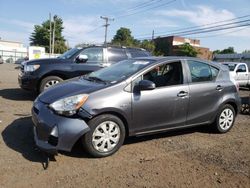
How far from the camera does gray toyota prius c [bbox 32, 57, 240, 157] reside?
204 inches

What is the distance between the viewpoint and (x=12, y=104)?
9.38 m

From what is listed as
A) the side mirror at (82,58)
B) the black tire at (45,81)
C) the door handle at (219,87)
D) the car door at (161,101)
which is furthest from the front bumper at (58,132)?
the side mirror at (82,58)

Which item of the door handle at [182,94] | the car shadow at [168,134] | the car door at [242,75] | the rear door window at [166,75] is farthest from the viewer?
the car door at [242,75]

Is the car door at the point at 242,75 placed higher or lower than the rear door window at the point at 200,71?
lower

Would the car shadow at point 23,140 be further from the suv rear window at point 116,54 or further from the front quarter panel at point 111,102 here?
the suv rear window at point 116,54

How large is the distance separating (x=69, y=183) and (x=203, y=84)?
11.4ft

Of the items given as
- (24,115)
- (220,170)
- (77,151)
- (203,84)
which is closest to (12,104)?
(24,115)

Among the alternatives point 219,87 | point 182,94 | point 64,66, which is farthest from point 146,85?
point 64,66

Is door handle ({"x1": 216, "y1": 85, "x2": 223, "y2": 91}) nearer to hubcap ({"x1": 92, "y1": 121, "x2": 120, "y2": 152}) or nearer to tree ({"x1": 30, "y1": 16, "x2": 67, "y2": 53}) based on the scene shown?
hubcap ({"x1": 92, "y1": 121, "x2": 120, "y2": 152})

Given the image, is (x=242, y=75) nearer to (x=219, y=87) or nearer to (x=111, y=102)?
(x=219, y=87)

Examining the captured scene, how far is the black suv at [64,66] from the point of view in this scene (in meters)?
10.1

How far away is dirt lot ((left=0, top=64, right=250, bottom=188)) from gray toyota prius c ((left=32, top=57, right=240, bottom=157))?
261mm

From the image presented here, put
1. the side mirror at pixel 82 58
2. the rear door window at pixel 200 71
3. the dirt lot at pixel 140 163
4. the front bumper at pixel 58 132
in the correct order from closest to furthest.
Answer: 1. the dirt lot at pixel 140 163
2. the front bumper at pixel 58 132
3. the rear door window at pixel 200 71
4. the side mirror at pixel 82 58

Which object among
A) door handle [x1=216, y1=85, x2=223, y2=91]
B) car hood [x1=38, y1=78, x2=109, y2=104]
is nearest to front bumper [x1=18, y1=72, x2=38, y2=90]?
car hood [x1=38, y1=78, x2=109, y2=104]
